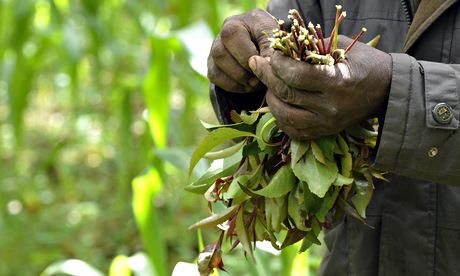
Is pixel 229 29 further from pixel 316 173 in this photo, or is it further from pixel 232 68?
pixel 316 173

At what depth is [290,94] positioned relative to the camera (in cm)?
96

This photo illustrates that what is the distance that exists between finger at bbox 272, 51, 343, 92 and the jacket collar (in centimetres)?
18

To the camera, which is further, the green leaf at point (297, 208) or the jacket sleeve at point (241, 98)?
the jacket sleeve at point (241, 98)

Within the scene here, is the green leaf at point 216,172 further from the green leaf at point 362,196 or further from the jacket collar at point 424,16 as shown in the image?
the jacket collar at point 424,16

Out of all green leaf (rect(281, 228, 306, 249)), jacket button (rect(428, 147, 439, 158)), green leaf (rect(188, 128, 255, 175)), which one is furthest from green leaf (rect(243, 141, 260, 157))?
jacket button (rect(428, 147, 439, 158))

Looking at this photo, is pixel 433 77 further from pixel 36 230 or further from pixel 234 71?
pixel 36 230

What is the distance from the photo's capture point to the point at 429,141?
979mm

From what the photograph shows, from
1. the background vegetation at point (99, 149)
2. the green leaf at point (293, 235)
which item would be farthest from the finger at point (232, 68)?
the background vegetation at point (99, 149)

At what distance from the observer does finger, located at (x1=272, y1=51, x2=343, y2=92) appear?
3.06ft

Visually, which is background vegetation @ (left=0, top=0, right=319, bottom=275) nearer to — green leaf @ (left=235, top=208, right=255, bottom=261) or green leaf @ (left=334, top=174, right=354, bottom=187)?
green leaf @ (left=235, top=208, right=255, bottom=261)

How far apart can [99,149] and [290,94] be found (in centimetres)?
265

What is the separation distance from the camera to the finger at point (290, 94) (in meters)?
0.95

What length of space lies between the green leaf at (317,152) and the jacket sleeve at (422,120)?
7 centimetres

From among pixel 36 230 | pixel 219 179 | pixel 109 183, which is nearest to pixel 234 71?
pixel 219 179
